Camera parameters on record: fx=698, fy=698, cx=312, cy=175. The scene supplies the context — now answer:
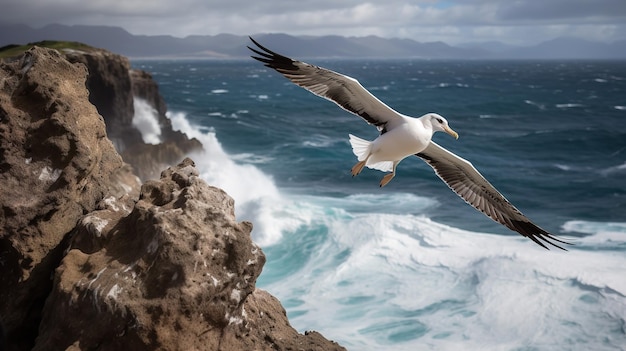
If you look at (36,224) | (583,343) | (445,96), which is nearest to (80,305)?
(36,224)

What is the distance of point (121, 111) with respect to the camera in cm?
2888

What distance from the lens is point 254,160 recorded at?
125ft

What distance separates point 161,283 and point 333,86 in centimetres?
372

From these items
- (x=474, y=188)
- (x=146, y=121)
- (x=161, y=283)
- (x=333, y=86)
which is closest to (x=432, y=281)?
(x=474, y=188)

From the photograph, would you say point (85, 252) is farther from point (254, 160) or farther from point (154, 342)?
point (254, 160)

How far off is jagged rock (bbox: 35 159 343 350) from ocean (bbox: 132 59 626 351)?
26.9 ft

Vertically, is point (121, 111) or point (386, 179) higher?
point (386, 179)

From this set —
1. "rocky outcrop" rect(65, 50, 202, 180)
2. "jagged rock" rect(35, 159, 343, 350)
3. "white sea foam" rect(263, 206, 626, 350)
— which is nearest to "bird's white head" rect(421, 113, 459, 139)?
"jagged rock" rect(35, 159, 343, 350)

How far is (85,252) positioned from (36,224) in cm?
70

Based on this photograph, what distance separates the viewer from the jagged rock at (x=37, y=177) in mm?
6316

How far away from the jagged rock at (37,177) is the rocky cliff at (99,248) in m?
0.01

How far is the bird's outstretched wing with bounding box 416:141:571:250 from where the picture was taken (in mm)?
9383

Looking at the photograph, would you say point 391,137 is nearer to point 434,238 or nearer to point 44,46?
point 434,238

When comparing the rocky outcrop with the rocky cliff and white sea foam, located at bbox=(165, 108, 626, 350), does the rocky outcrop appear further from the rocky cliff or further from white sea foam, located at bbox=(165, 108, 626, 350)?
the rocky cliff
